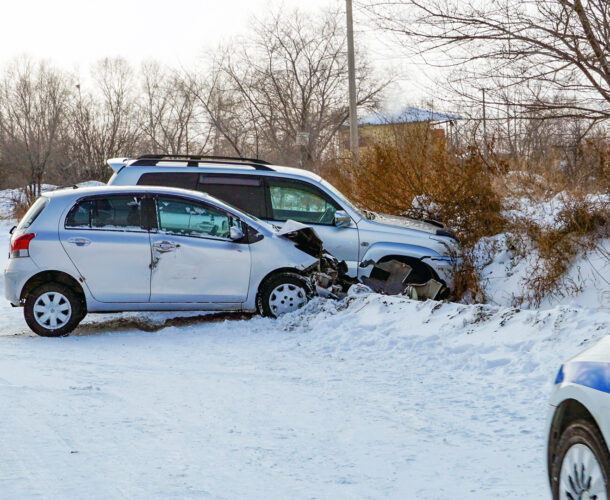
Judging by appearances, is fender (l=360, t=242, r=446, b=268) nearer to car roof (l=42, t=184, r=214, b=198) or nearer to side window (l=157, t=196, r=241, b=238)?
side window (l=157, t=196, r=241, b=238)

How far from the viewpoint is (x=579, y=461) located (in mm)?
3521

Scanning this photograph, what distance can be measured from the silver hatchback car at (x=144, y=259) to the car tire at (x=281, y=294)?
0.01m

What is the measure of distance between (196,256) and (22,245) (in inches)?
79.2

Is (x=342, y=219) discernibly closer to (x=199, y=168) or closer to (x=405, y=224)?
(x=405, y=224)

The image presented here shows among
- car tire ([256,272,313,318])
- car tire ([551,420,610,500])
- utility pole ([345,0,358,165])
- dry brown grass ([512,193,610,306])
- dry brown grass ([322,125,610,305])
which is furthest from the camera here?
utility pole ([345,0,358,165])

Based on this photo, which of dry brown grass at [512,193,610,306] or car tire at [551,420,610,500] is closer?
car tire at [551,420,610,500]

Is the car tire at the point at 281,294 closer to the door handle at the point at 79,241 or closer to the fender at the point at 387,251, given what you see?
the fender at the point at 387,251

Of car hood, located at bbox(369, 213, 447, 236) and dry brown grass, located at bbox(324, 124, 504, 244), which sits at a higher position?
dry brown grass, located at bbox(324, 124, 504, 244)

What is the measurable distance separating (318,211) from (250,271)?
6.39 ft

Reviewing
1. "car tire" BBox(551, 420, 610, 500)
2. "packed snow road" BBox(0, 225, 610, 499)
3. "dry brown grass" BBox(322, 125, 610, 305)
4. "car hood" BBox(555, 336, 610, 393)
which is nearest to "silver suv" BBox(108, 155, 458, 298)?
"dry brown grass" BBox(322, 125, 610, 305)

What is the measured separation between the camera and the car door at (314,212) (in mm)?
12039

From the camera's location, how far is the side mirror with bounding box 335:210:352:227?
39.3ft

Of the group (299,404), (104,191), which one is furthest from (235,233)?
(299,404)

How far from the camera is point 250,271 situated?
10.7 meters
